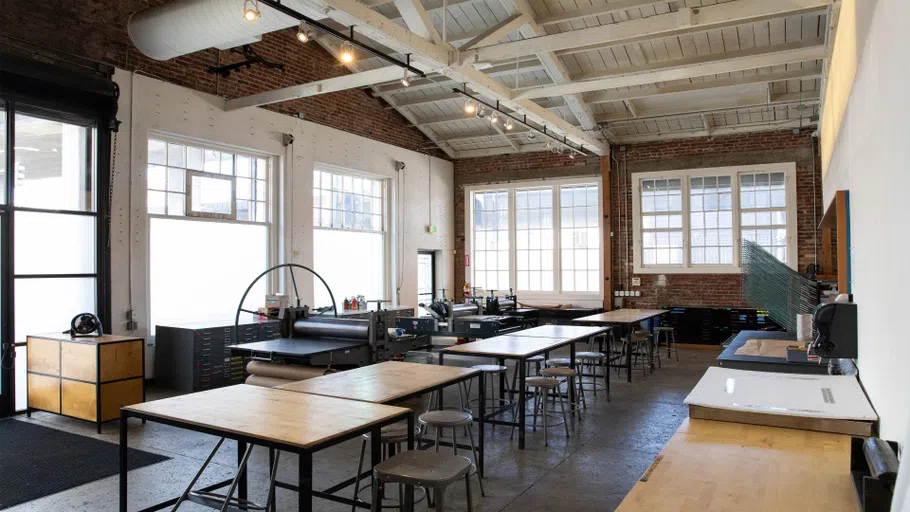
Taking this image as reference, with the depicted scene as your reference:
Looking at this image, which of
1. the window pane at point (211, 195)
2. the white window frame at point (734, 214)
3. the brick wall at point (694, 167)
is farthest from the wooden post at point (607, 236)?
the window pane at point (211, 195)

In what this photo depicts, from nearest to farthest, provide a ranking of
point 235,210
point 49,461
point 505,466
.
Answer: point 505,466 < point 49,461 < point 235,210

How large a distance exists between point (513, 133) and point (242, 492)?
32.3 feet

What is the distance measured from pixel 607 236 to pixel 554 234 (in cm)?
116

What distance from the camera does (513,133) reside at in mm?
12570

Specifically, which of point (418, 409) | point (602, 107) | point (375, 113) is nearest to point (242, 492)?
point (418, 409)

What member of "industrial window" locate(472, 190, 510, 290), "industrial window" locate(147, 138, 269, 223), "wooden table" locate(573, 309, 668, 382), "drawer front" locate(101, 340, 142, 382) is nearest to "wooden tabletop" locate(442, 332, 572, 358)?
"wooden table" locate(573, 309, 668, 382)

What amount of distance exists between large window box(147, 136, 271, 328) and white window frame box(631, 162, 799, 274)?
262 inches

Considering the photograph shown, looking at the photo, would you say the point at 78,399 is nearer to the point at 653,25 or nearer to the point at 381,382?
the point at 381,382

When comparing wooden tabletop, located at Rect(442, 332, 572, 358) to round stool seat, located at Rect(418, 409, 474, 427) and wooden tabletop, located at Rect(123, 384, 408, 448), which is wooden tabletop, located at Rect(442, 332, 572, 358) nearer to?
round stool seat, located at Rect(418, 409, 474, 427)

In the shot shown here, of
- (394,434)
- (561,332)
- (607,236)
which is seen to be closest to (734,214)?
(607,236)

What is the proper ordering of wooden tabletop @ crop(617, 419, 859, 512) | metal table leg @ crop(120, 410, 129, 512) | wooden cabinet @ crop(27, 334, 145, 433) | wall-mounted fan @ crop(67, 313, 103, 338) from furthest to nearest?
wall-mounted fan @ crop(67, 313, 103, 338) < wooden cabinet @ crop(27, 334, 145, 433) < metal table leg @ crop(120, 410, 129, 512) < wooden tabletop @ crop(617, 419, 859, 512)

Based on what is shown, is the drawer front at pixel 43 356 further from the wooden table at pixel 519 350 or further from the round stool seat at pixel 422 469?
the round stool seat at pixel 422 469

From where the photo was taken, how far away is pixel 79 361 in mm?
5910

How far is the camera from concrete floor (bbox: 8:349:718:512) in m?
4.01
